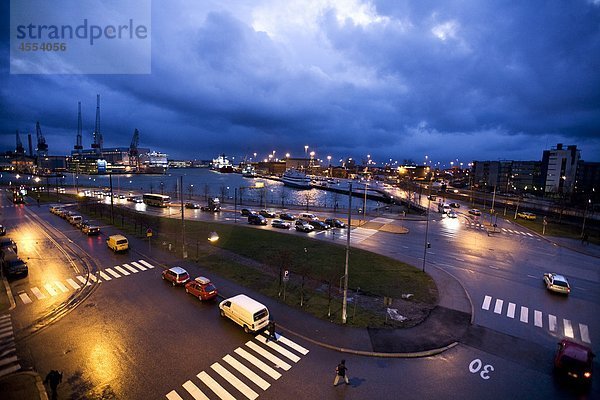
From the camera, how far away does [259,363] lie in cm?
1557

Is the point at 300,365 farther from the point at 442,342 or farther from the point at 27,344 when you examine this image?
the point at 27,344

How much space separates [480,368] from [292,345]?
34.1ft

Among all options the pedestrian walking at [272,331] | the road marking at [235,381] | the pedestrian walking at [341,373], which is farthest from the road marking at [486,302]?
the road marking at [235,381]

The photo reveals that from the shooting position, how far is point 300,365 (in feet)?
50.5

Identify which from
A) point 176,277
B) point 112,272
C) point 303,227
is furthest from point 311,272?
point 112,272

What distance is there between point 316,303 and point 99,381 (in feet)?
45.3

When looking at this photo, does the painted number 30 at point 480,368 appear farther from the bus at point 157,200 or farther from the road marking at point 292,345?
the bus at point 157,200

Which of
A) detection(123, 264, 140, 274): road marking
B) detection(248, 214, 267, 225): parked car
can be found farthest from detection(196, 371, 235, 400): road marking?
detection(248, 214, 267, 225): parked car

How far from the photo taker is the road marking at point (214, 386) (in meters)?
13.3

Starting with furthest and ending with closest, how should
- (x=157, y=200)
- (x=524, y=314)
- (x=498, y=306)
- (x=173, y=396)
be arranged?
(x=157, y=200) → (x=498, y=306) → (x=524, y=314) → (x=173, y=396)

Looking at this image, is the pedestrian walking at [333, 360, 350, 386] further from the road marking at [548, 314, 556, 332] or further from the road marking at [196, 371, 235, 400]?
the road marking at [548, 314, 556, 332]

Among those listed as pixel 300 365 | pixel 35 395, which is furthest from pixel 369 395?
pixel 35 395

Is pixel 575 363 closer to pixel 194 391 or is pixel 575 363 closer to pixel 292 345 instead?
pixel 292 345

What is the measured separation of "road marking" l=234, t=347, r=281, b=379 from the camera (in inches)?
579
